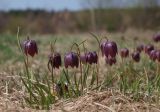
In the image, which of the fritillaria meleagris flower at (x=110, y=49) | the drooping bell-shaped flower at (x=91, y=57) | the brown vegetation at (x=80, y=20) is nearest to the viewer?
the fritillaria meleagris flower at (x=110, y=49)

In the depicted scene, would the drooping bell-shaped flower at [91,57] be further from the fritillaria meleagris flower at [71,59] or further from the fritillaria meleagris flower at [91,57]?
the fritillaria meleagris flower at [71,59]

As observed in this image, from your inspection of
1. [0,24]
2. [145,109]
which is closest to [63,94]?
[145,109]

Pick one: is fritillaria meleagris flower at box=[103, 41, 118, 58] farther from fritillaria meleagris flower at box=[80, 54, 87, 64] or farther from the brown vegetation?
the brown vegetation

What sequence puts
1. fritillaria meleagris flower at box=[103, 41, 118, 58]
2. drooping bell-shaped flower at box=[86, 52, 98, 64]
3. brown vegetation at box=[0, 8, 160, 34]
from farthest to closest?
1. brown vegetation at box=[0, 8, 160, 34]
2. drooping bell-shaped flower at box=[86, 52, 98, 64]
3. fritillaria meleagris flower at box=[103, 41, 118, 58]

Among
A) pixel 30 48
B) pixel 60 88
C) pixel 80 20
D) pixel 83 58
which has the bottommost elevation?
pixel 80 20

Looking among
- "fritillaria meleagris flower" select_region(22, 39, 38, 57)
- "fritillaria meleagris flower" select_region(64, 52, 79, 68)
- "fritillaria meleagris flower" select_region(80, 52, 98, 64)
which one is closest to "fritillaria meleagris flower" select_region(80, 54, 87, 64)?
"fritillaria meleagris flower" select_region(80, 52, 98, 64)

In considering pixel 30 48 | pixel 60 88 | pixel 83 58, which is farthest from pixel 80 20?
pixel 30 48

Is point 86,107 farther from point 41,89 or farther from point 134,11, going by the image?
point 134,11

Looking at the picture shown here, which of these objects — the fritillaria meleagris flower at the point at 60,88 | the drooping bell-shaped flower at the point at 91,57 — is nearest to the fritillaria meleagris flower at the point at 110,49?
the drooping bell-shaped flower at the point at 91,57

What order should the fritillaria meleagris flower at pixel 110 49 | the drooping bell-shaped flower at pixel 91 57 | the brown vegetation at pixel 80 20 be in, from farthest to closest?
the brown vegetation at pixel 80 20
the drooping bell-shaped flower at pixel 91 57
the fritillaria meleagris flower at pixel 110 49

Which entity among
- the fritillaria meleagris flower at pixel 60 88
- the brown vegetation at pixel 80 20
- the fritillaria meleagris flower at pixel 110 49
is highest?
the fritillaria meleagris flower at pixel 110 49

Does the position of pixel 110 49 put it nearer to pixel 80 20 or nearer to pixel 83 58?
pixel 83 58
